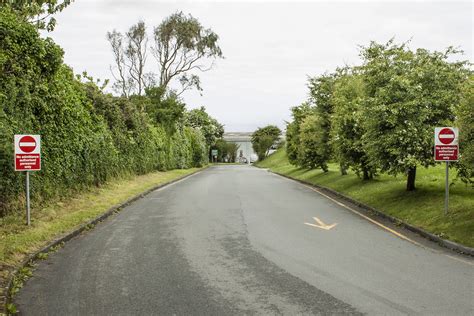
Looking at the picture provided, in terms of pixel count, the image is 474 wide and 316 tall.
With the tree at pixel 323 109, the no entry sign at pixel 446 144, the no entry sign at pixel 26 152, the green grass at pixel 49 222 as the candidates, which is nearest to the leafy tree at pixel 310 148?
the tree at pixel 323 109

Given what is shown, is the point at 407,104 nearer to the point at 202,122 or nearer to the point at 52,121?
the point at 52,121

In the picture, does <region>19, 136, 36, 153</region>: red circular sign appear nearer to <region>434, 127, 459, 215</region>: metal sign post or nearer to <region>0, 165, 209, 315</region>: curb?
<region>0, 165, 209, 315</region>: curb

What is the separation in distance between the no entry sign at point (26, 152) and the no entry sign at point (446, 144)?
951 cm

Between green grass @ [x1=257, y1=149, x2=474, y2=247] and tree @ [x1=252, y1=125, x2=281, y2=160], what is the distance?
2615 inches

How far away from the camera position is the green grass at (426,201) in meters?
10.2

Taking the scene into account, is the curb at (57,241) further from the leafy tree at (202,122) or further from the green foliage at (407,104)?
the leafy tree at (202,122)

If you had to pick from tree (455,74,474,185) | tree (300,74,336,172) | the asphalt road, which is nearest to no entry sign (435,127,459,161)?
tree (455,74,474,185)

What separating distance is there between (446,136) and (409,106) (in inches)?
107

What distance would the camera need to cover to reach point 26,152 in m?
10.2

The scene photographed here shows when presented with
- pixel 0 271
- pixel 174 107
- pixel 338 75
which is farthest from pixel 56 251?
pixel 174 107

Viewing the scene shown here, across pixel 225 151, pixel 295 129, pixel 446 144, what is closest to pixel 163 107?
pixel 295 129

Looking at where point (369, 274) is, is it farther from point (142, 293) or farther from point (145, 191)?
point (145, 191)

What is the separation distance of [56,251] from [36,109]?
566cm

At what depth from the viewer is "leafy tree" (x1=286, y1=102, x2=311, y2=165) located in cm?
3822
